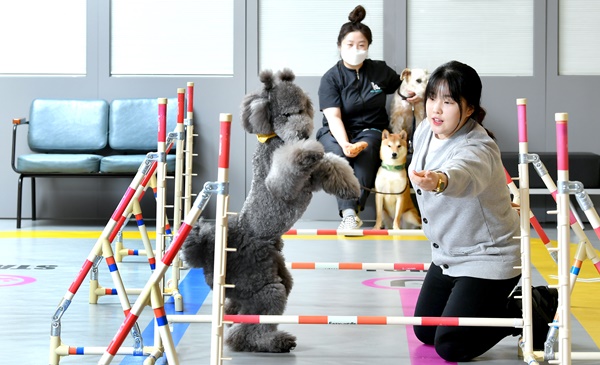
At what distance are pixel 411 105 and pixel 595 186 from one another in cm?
152

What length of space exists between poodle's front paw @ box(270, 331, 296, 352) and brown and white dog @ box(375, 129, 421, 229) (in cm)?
335

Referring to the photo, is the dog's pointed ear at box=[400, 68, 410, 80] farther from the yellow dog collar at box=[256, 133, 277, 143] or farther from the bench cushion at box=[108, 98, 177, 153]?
the yellow dog collar at box=[256, 133, 277, 143]

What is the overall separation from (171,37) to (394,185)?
7.64 feet

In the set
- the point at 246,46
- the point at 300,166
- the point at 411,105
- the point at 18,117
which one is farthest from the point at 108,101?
the point at 300,166

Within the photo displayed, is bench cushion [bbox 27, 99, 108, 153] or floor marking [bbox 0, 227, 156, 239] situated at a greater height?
bench cushion [bbox 27, 99, 108, 153]

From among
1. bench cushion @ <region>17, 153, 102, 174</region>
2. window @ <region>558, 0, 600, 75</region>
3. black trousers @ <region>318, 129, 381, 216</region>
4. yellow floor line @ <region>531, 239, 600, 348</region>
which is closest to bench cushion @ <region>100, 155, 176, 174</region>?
bench cushion @ <region>17, 153, 102, 174</region>

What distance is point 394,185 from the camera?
21.1 feet

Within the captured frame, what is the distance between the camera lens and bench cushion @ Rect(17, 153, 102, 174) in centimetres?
665

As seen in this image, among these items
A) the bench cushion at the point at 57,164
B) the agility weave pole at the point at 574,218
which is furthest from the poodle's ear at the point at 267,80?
the bench cushion at the point at 57,164

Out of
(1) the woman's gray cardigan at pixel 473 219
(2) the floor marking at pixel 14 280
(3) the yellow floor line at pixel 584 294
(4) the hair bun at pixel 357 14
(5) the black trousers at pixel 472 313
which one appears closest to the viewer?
(1) the woman's gray cardigan at pixel 473 219

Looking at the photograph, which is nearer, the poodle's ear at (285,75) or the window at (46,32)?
the poodle's ear at (285,75)

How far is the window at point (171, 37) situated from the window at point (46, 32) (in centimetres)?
30

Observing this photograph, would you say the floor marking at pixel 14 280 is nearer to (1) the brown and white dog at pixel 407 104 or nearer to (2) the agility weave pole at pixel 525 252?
(2) the agility weave pole at pixel 525 252

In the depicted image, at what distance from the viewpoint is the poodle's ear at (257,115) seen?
3.04m
